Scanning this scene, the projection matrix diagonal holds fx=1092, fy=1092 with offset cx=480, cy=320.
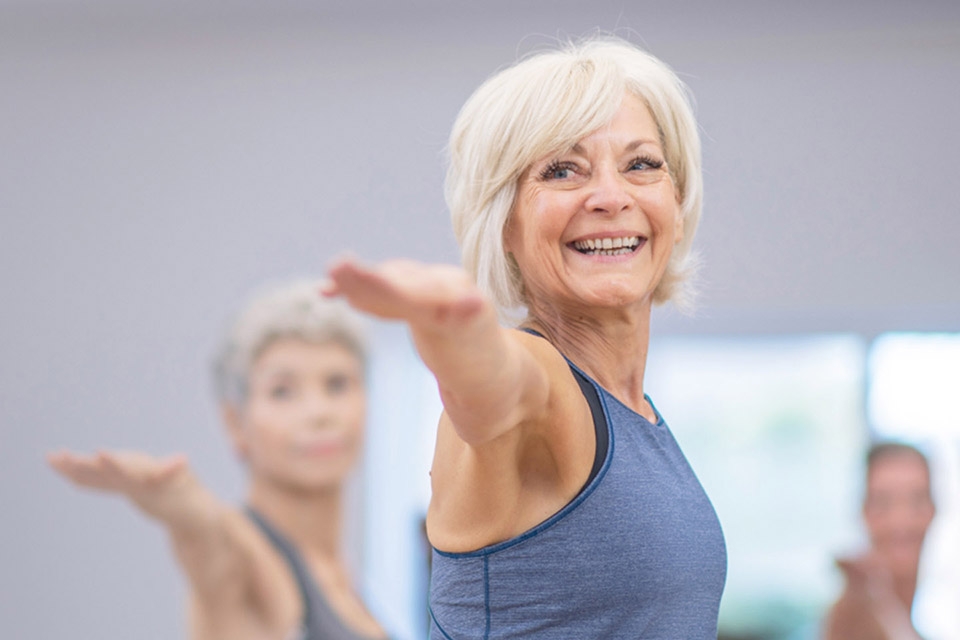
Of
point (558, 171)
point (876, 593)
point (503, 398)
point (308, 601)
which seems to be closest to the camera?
point (503, 398)

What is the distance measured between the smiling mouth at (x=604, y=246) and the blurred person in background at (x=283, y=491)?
5.72ft

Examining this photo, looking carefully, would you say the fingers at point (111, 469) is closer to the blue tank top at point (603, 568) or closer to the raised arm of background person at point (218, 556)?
the raised arm of background person at point (218, 556)

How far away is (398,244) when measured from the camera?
12.6ft

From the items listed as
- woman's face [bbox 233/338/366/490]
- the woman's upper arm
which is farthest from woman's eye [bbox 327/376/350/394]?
the woman's upper arm

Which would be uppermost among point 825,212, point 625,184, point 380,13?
point 380,13

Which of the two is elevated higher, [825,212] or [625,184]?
[625,184]

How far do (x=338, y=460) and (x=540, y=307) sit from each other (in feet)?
6.66

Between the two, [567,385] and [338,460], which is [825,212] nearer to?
[338,460]

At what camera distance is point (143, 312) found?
3.96m

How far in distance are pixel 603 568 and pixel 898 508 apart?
2944 mm

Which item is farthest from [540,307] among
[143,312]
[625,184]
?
[143,312]

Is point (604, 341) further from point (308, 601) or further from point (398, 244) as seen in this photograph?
point (398, 244)

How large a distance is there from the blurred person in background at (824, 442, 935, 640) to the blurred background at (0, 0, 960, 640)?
2.6 inches

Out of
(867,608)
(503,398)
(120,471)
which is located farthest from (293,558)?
(503,398)
